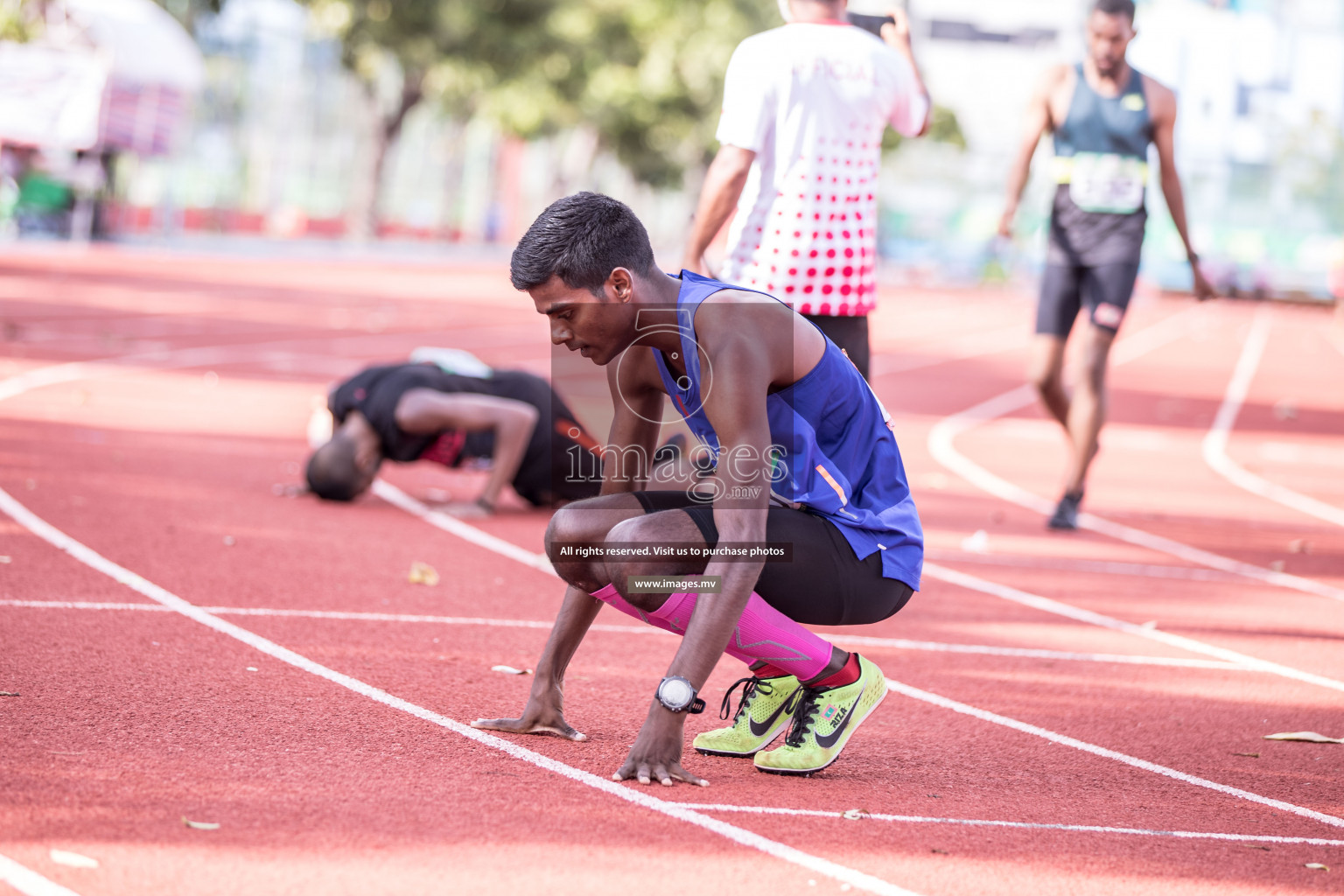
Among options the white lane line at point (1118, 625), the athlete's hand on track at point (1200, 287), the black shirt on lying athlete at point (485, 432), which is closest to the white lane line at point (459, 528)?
the black shirt on lying athlete at point (485, 432)

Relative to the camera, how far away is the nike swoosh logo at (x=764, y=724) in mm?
3646

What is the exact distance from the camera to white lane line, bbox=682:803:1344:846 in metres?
3.19

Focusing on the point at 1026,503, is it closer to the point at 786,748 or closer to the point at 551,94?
the point at 786,748

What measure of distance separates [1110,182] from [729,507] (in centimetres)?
452

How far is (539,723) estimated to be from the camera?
3.59 metres

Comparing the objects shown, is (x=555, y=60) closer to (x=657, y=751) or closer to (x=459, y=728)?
(x=459, y=728)

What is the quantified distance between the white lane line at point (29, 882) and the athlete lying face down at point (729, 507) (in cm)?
115

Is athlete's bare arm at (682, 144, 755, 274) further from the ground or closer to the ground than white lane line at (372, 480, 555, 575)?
further from the ground

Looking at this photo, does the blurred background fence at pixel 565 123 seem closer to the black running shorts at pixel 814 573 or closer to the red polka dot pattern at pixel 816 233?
the red polka dot pattern at pixel 816 233

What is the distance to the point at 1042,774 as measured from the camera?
144 inches

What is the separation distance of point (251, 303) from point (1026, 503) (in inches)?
499

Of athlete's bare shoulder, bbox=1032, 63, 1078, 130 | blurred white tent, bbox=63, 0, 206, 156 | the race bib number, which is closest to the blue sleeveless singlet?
the race bib number

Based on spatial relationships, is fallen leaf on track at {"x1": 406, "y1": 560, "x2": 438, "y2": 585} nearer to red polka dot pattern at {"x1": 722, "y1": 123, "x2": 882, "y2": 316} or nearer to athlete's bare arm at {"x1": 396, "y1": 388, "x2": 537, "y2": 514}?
athlete's bare arm at {"x1": 396, "y1": 388, "x2": 537, "y2": 514}

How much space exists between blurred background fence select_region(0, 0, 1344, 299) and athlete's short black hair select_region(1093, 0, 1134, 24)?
0.41 meters
